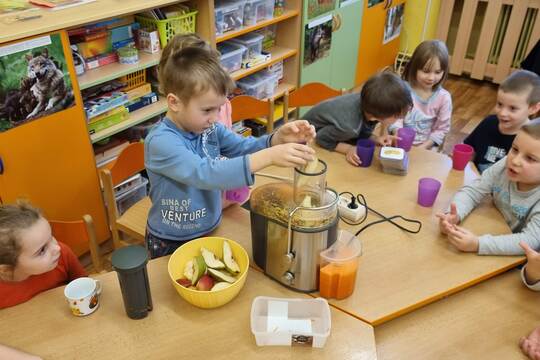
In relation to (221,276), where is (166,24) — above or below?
above

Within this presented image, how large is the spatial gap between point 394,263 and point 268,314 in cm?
43

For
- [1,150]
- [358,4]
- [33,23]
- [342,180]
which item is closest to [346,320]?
[342,180]

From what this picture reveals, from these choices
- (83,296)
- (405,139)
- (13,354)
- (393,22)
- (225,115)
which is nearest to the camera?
(13,354)

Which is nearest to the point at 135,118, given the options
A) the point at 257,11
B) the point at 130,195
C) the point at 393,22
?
the point at 130,195

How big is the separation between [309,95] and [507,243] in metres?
1.36

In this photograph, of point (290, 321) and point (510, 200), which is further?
point (510, 200)

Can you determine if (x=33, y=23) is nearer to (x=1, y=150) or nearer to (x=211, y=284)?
(x=1, y=150)

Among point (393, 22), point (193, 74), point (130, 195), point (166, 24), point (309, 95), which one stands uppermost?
point (193, 74)

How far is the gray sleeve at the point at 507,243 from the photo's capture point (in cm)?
138

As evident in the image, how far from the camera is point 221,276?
1182 millimetres

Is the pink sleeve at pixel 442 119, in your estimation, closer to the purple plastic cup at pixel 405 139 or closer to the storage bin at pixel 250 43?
the purple plastic cup at pixel 405 139

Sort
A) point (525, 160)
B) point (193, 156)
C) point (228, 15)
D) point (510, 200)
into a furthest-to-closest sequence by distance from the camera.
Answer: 1. point (228, 15)
2. point (510, 200)
3. point (525, 160)
4. point (193, 156)

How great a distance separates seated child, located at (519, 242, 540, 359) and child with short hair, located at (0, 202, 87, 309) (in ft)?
4.12

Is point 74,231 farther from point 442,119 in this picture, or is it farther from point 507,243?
point 442,119
